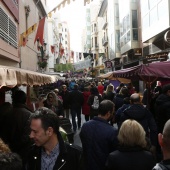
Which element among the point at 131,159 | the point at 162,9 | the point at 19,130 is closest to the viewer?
the point at 131,159

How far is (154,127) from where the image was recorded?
5.42 meters

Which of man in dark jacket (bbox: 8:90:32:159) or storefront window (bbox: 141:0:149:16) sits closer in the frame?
man in dark jacket (bbox: 8:90:32:159)

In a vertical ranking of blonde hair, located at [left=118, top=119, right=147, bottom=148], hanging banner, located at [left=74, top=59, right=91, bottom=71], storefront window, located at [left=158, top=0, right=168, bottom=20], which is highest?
storefront window, located at [left=158, top=0, right=168, bottom=20]

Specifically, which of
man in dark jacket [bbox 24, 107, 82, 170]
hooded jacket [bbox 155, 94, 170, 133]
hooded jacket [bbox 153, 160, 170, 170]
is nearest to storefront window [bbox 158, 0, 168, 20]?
hooded jacket [bbox 155, 94, 170, 133]

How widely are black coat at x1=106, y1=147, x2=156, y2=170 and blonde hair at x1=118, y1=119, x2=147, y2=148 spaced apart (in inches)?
2.5

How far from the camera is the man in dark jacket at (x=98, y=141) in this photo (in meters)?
4.21

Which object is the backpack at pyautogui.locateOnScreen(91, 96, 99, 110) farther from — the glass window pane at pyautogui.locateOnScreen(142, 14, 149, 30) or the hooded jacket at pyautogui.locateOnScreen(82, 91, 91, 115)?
the glass window pane at pyautogui.locateOnScreen(142, 14, 149, 30)

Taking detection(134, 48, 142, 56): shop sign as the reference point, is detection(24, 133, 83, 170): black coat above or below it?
below

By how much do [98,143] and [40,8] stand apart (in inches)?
969

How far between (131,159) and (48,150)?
996 mm

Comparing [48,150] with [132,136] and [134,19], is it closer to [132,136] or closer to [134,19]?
[132,136]

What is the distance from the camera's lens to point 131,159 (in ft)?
10.7

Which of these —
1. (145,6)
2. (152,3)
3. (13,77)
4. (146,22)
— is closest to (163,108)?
(13,77)

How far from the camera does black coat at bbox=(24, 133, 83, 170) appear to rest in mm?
2689
